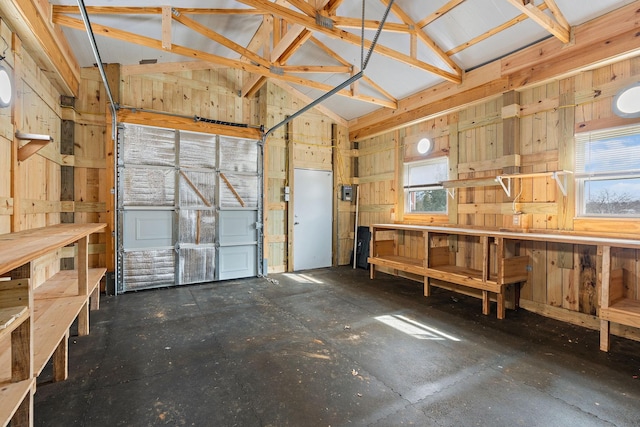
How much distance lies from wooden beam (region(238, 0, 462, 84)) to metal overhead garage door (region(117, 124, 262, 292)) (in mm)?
2497

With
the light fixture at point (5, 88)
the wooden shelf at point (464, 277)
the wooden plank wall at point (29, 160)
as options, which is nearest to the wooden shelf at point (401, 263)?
the wooden shelf at point (464, 277)

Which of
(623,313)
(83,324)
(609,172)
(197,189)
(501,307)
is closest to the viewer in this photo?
(623,313)

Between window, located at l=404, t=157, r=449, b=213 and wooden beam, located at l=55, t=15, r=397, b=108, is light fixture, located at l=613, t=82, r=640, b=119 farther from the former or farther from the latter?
wooden beam, located at l=55, t=15, r=397, b=108

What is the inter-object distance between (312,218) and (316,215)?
0.11 m

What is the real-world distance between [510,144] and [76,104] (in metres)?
5.86

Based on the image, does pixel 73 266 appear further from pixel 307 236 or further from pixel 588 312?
pixel 588 312

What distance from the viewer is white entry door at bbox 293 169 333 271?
593cm

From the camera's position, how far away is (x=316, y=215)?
6137 millimetres

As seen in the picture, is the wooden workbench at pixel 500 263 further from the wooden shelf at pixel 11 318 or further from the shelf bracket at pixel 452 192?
the wooden shelf at pixel 11 318

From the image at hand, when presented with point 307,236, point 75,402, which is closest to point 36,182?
point 75,402

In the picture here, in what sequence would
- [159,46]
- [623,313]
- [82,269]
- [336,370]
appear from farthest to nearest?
[159,46] → [82,269] → [623,313] → [336,370]

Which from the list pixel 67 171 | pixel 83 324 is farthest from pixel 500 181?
pixel 67 171

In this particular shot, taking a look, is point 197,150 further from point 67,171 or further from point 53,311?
point 53,311

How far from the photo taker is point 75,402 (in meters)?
1.96
